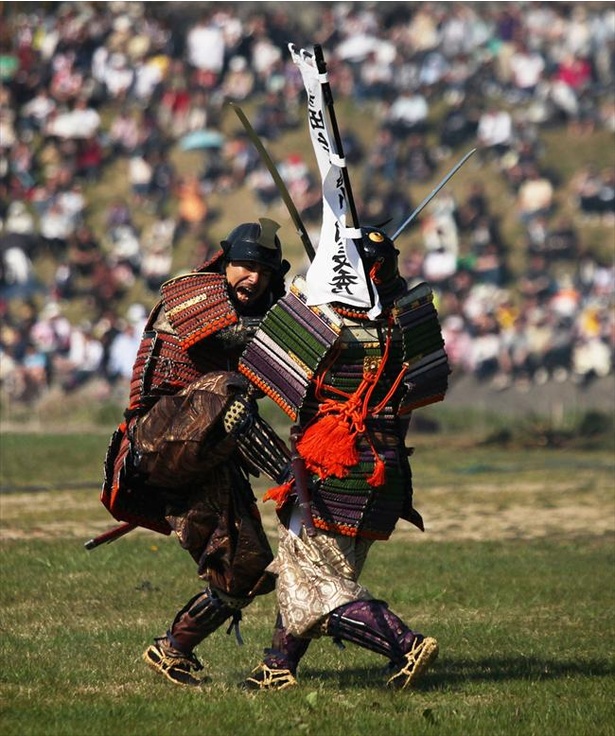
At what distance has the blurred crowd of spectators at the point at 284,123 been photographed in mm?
29281

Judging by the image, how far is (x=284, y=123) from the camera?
32.0 metres

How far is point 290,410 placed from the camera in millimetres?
8008

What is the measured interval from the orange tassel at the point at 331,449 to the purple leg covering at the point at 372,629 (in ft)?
2.09

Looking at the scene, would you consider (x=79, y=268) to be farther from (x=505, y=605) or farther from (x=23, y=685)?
(x=23, y=685)

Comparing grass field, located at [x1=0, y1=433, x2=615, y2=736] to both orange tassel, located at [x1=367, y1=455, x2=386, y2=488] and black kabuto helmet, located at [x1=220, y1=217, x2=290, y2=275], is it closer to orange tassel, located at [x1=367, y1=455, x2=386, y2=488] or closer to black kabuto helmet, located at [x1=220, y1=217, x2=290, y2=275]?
orange tassel, located at [x1=367, y1=455, x2=386, y2=488]

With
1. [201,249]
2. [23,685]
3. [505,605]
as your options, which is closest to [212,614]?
[23,685]

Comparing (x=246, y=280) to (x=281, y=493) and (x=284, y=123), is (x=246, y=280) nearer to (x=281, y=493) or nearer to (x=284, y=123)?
(x=281, y=493)

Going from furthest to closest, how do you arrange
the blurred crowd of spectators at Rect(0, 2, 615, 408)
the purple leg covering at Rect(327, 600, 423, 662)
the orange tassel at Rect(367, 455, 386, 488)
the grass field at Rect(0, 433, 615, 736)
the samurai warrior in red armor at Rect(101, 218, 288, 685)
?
the blurred crowd of spectators at Rect(0, 2, 615, 408) < the orange tassel at Rect(367, 455, 386, 488) < the samurai warrior in red armor at Rect(101, 218, 288, 685) < the purple leg covering at Rect(327, 600, 423, 662) < the grass field at Rect(0, 433, 615, 736)

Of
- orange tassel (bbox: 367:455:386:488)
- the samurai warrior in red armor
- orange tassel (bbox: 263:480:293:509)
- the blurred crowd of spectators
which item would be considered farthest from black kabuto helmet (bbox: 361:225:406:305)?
the blurred crowd of spectators

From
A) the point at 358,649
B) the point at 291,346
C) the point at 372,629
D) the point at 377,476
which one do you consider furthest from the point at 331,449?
the point at 358,649

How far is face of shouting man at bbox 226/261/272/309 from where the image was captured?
822cm

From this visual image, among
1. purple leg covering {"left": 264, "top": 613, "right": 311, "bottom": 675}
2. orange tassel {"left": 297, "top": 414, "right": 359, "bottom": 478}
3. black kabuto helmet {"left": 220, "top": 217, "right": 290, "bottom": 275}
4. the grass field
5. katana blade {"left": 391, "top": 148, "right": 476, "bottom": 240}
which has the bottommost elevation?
the grass field

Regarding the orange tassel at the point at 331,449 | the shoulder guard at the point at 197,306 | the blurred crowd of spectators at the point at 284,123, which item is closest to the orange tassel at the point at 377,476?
the orange tassel at the point at 331,449

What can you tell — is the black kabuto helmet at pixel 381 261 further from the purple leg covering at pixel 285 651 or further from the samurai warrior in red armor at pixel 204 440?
the purple leg covering at pixel 285 651
